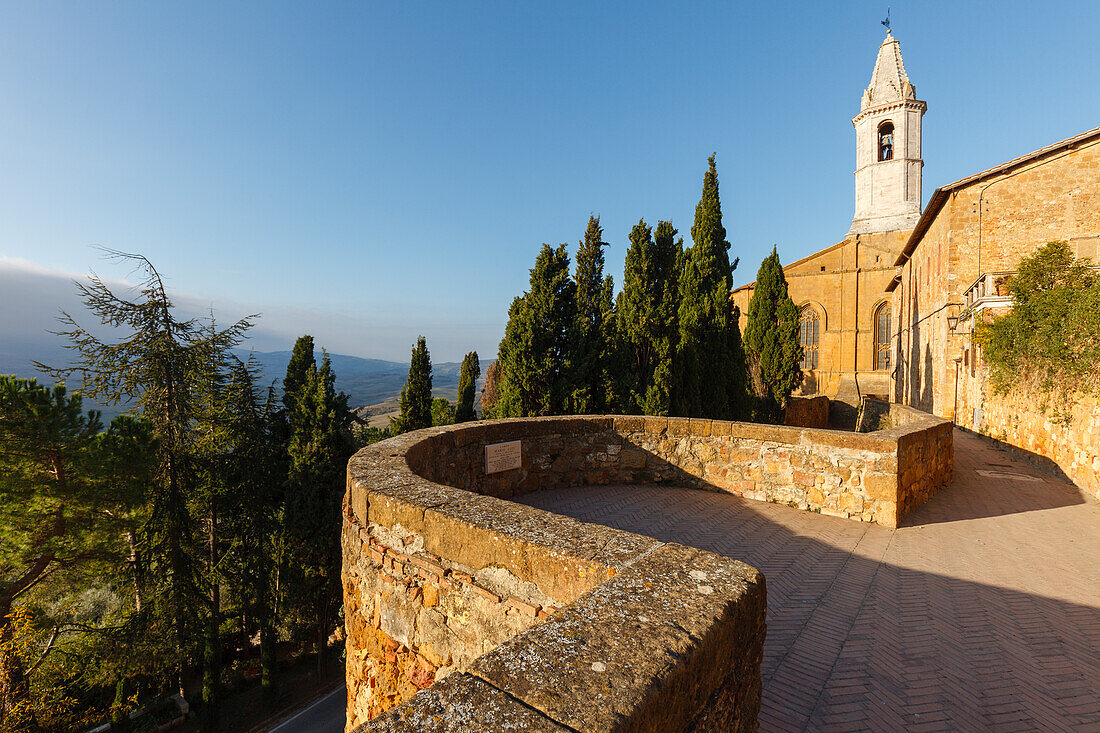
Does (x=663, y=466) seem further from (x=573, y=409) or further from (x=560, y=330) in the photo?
(x=560, y=330)

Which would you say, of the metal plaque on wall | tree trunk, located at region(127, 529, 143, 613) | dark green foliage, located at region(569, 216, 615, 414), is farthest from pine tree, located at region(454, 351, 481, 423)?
the metal plaque on wall

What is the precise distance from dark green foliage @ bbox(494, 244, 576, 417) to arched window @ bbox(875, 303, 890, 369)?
1109 inches

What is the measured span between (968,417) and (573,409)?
466 inches

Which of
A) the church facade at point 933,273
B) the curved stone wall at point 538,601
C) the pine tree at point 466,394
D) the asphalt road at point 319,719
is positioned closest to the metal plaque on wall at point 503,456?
the curved stone wall at point 538,601

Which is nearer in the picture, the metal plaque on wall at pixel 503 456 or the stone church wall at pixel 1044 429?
the metal plaque on wall at pixel 503 456

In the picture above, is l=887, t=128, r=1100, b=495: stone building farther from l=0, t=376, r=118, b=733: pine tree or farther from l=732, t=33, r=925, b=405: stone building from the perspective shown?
l=0, t=376, r=118, b=733: pine tree

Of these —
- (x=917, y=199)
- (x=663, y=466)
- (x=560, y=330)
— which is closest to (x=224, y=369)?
(x=560, y=330)

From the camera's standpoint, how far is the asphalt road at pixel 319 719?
1466 cm

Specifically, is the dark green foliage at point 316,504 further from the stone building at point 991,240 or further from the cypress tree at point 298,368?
the stone building at point 991,240

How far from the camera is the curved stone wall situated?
1.33 metres

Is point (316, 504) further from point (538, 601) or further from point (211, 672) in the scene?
point (538, 601)

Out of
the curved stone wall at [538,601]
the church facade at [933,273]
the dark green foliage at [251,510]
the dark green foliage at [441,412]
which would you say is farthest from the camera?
the dark green foliage at [441,412]

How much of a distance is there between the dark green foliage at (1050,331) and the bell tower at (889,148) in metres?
27.7

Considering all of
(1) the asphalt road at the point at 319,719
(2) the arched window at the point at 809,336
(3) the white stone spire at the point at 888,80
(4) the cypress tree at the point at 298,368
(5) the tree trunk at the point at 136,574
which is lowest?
(1) the asphalt road at the point at 319,719
